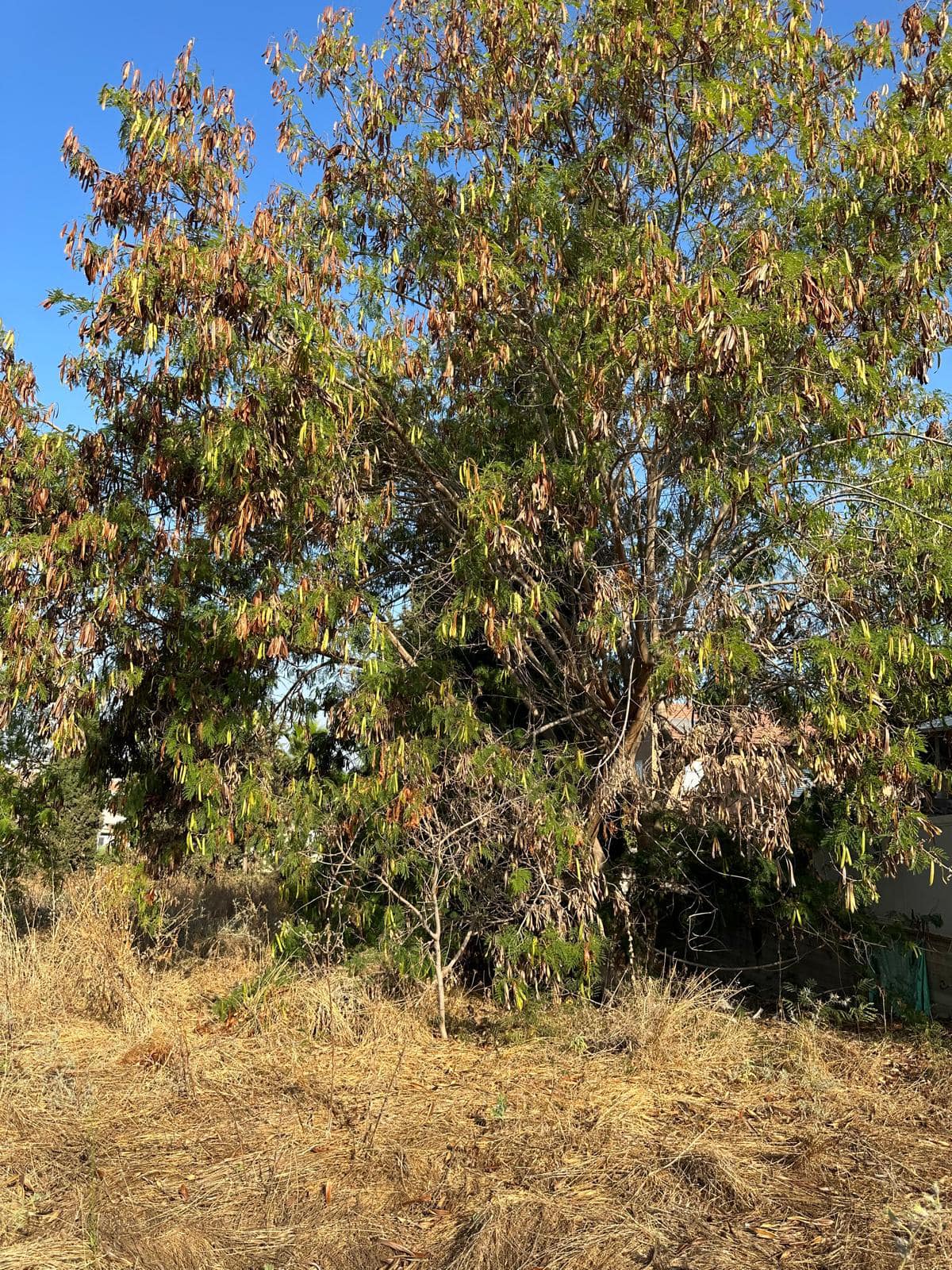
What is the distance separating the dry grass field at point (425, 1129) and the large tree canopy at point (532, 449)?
1.06 m

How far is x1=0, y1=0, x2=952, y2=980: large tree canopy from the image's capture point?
5863 mm

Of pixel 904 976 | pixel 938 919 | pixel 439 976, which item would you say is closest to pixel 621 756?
pixel 439 976

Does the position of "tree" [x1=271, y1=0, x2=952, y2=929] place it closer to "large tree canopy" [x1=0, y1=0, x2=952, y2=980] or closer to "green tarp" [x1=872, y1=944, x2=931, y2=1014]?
"large tree canopy" [x1=0, y1=0, x2=952, y2=980]

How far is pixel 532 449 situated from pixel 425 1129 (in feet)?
12.7

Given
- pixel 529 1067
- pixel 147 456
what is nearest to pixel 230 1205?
pixel 529 1067

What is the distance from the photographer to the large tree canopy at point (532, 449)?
5863 mm

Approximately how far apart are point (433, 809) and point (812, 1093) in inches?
107

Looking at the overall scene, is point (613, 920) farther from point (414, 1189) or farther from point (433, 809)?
point (414, 1189)

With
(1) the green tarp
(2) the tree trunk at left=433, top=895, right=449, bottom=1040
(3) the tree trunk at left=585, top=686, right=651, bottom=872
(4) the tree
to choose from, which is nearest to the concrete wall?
(1) the green tarp

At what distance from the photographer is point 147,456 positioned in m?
6.43

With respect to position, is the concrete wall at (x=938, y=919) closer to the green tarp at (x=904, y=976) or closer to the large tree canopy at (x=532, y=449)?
the green tarp at (x=904, y=976)

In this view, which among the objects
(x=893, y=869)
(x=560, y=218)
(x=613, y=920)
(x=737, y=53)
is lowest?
(x=613, y=920)

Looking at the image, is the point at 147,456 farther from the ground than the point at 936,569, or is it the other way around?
the point at 147,456

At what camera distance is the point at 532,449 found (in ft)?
20.7
